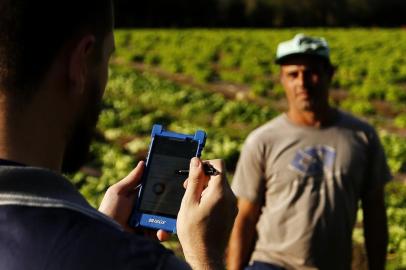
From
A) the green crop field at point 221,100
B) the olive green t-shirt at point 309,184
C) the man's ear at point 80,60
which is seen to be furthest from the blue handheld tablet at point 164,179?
the green crop field at point 221,100

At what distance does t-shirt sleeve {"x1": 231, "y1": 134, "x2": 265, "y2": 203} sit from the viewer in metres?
4.37

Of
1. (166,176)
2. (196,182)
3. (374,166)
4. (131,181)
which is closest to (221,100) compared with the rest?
(374,166)

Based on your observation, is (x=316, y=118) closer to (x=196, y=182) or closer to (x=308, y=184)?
(x=308, y=184)

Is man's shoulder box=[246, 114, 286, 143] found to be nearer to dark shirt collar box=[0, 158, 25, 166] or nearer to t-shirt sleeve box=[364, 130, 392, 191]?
t-shirt sleeve box=[364, 130, 392, 191]

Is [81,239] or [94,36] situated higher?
[94,36]

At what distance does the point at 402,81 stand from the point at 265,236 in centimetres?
1851

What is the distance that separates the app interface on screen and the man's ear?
701 mm

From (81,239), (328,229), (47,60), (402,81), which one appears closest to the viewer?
(81,239)

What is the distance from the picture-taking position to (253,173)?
438 cm

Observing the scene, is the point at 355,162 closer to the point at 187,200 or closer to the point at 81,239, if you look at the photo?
the point at 187,200

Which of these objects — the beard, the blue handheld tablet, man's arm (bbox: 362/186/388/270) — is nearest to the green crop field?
man's arm (bbox: 362/186/388/270)

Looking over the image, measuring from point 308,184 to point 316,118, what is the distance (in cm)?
44

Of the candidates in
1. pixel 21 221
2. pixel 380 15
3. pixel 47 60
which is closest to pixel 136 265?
pixel 21 221

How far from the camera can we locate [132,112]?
55.6ft
